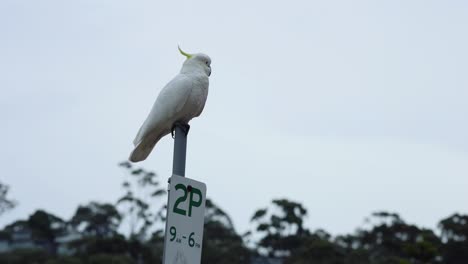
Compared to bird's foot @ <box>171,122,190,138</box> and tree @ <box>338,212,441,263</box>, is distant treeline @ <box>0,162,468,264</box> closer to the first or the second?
tree @ <box>338,212,441,263</box>

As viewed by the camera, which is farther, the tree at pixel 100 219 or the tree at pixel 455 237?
the tree at pixel 100 219

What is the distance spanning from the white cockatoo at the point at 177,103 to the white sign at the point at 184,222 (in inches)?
30.3

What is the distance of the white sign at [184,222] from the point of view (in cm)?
309

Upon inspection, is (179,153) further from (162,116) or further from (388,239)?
(388,239)

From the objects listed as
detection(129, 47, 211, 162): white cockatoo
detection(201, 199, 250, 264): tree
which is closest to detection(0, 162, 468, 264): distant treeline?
detection(201, 199, 250, 264): tree

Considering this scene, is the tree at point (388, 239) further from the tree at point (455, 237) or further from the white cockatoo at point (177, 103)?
the white cockatoo at point (177, 103)

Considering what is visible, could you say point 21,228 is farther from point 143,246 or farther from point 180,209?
point 180,209

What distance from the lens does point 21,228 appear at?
30688 millimetres

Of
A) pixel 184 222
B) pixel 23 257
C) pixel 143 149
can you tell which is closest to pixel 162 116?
pixel 143 149

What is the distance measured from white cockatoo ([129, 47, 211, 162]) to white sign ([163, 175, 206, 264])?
769 millimetres

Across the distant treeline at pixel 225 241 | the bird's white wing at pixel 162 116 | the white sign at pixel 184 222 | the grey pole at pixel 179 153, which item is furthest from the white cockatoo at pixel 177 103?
the distant treeline at pixel 225 241

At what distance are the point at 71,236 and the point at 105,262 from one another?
8677 millimetres

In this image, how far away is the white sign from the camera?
122 inches

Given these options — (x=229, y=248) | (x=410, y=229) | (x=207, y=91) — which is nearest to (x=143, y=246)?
(x=229, y=248)
